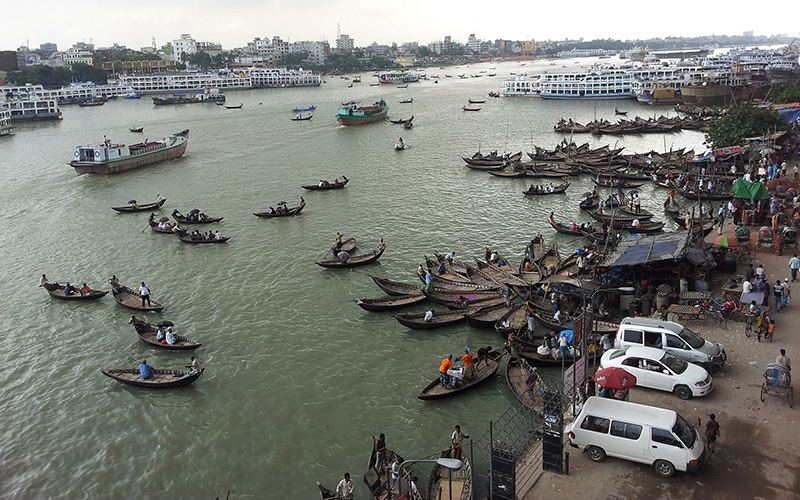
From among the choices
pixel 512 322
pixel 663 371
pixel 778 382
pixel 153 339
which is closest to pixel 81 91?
pixel 153 339

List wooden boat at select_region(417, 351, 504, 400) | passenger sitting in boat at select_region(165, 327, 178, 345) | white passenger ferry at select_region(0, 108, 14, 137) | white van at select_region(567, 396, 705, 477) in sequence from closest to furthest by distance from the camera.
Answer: white van at select_region(567, 396, 705, 477) → wooden boat at select_region(417, 351, 504, 400) → passenger sitting in boat at select_region(165, 327, 178, 345) → white passenger ferry at select_region(0, 108, 14, 137)

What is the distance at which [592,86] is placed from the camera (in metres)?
114

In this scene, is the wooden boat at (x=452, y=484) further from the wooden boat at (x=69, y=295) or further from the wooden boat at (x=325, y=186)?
the wooden boat at (x=325, y=186)

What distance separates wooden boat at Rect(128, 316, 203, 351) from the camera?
24578mm

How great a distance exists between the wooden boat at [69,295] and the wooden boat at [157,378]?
881cm

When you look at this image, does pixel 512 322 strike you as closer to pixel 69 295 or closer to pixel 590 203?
pixel 590 203

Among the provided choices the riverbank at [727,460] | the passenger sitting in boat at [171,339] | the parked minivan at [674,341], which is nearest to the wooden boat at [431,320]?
the parked minivan at [674,341]

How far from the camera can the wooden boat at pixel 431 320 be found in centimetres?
2497

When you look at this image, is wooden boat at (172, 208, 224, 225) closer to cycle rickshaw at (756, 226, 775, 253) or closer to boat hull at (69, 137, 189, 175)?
boat hull at (69, 137, 189, 175)

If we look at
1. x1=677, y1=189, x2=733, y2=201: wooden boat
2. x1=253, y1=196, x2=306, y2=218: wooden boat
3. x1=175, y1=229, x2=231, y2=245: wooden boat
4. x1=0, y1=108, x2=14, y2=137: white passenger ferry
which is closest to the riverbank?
x1=677, y1=189, x2=733, y2=201: wooden boat

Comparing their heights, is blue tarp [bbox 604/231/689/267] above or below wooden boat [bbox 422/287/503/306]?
above

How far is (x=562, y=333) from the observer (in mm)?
21484

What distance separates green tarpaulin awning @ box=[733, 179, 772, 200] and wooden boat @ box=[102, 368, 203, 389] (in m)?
28.0

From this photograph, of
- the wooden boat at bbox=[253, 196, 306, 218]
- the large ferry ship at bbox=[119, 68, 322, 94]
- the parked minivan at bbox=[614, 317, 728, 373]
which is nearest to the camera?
the parked minivan at bbox=[614, 317, 728, 373]
